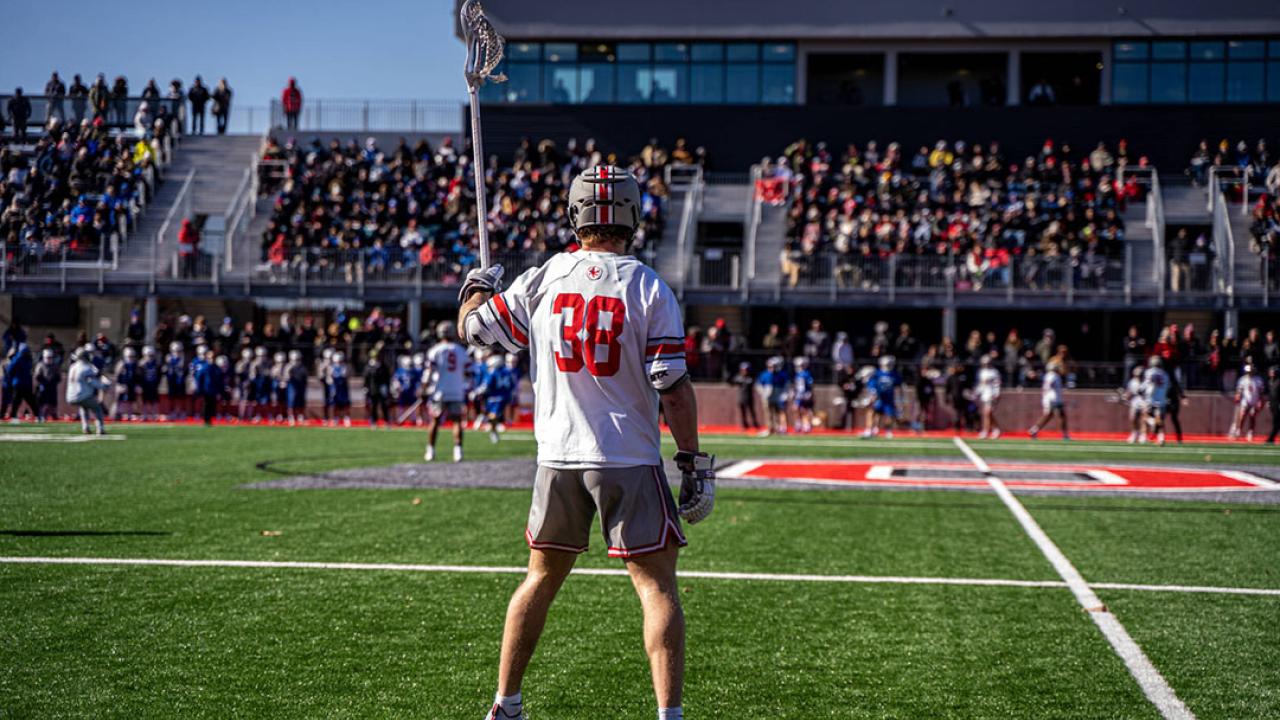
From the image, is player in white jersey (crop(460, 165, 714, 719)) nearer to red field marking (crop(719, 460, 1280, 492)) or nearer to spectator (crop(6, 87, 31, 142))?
red field marking (crop(719, 460, 1280, 492))

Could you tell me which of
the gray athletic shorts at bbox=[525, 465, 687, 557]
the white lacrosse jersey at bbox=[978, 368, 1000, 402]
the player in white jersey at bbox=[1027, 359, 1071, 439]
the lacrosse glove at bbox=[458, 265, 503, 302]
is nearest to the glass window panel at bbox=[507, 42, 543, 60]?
the white lacrosse jersey at bbox=[978, 368, 1000, 402]

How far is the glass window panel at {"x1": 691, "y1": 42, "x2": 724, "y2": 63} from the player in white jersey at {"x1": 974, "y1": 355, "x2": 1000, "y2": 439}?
51.3 ft

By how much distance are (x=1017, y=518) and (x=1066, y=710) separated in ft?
21.1

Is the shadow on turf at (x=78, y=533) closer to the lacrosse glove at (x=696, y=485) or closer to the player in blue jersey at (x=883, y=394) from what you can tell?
the lacrosse glove at (x=696, y=485)

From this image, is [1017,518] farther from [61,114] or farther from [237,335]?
[61,114]

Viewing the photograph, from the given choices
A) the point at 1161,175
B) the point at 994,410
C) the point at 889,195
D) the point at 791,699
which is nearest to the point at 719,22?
the point at 889,195

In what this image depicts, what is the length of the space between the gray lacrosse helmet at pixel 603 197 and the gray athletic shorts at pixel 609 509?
2.89 ft

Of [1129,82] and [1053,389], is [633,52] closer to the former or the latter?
[1129,82]

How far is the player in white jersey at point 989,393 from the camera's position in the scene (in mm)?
26875

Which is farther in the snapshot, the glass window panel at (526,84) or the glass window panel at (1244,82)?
the glass window panel at (526,84)

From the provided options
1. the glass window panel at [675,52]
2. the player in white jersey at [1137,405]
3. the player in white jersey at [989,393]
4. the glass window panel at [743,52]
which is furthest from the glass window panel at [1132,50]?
the player in white jersey at [989,393]

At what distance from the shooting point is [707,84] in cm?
3909

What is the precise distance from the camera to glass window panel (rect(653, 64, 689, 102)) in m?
39.1

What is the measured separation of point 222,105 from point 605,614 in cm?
3792
